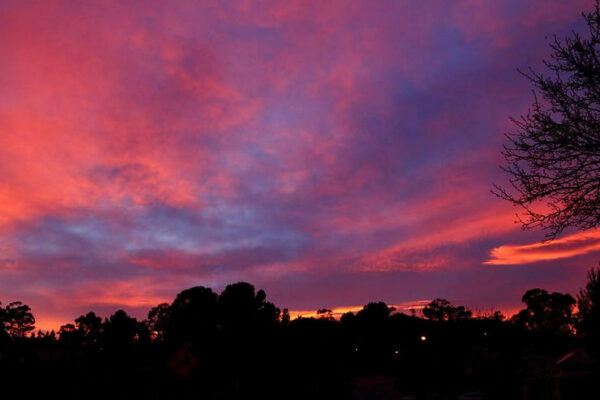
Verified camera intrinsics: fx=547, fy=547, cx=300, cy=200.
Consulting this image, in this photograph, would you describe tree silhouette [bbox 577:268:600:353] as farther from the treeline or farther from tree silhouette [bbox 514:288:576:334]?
tree silhouette [bbox 514:288:576:334]

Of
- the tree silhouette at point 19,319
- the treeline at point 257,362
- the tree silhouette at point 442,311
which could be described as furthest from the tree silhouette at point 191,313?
the tree silhouette at point 442,311

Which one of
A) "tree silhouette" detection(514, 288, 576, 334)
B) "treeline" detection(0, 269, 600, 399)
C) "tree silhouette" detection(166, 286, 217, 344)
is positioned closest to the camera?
"treeline" detection(0, 269, 600, 399)

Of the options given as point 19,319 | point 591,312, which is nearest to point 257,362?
point 591,312

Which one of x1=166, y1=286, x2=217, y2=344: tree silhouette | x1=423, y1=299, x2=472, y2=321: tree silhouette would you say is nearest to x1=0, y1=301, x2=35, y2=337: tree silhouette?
x1=166, y1=286, x2=217, y2=344: tree silhouette

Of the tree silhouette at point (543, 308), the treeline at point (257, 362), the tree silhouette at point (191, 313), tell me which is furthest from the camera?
the tree silhouette at point (543, 308)

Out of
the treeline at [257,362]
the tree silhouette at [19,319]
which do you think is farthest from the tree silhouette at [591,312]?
the tree silhouette at [19,319]

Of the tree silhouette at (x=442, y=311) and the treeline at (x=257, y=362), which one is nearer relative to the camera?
the treeline at (x=257, y=362)

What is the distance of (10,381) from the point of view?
16562mm

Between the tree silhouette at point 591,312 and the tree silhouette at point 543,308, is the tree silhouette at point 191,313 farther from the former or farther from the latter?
the tree silhouette at point 543,308

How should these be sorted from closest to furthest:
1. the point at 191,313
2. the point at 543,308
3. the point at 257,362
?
the point at 257,362 < the point at 191,313 < the point at 543,308

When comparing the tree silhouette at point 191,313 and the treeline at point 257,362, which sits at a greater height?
the tree silhouette at point 191,313

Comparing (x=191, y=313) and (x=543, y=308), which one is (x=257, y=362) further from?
(x=543, y=308)

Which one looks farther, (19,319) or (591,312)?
(19,319)

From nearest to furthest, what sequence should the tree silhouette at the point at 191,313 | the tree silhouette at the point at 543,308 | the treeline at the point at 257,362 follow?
the treeline at the point at 257,362 < the tree silhouette at the point at 191,313 < the tree silhouette at the point at 543,308
